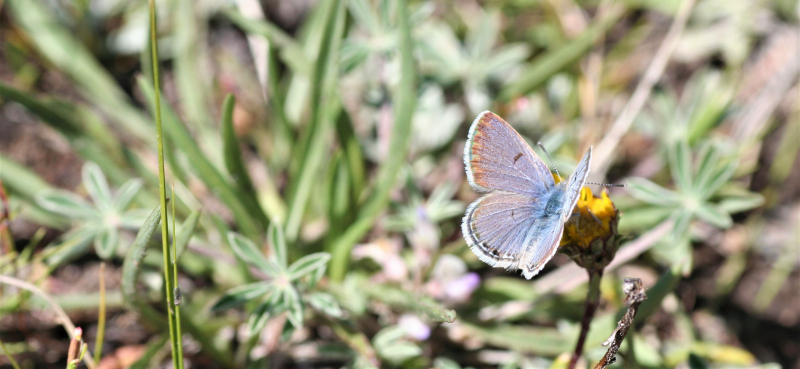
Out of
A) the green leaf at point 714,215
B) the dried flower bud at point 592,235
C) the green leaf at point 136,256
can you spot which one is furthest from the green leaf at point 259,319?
the green leaf at point 714,215

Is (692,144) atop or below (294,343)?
below

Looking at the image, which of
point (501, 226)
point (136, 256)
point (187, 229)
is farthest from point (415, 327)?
point (136, 256)

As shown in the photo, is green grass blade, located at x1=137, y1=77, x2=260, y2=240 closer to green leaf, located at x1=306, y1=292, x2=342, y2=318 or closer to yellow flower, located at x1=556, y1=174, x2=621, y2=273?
green leaf, located at x1=306, y1=292, x2=342, y2=318

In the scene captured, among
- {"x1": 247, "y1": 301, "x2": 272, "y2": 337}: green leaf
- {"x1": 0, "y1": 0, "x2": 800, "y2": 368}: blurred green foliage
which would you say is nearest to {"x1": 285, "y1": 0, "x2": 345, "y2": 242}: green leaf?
{"x1": 0, "y1": 0, "x2": 800, "y2": 368}: blurred green foliage

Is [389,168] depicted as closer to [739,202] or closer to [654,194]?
[654,194]

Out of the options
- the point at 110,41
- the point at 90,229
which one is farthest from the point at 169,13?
the point at 90,229

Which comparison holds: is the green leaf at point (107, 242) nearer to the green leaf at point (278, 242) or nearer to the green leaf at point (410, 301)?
the green leaf at point (278, 242)

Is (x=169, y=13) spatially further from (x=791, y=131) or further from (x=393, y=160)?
(x=791, y=131)
